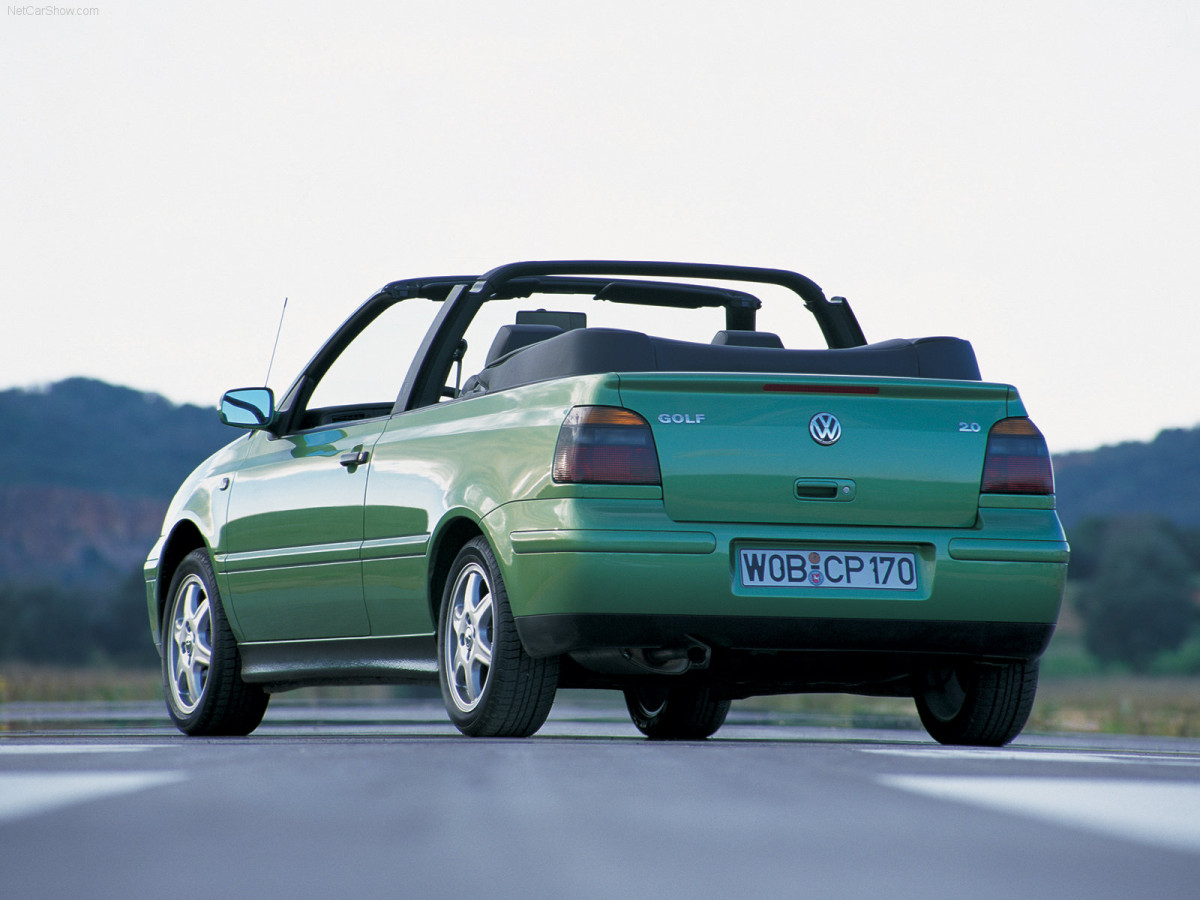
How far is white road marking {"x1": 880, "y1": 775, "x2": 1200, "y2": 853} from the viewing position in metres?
4.34

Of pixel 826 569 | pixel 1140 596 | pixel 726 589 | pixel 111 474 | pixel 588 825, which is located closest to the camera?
pixel 588 825

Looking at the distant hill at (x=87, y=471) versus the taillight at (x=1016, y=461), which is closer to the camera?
the taillight at (x=1016, y=461)

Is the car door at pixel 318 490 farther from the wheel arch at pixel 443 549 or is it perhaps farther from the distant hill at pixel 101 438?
the distant hill at pixel 101 438

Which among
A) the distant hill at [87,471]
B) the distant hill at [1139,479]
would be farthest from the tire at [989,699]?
the distant hill at [87,471]

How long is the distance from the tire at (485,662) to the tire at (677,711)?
1.98m

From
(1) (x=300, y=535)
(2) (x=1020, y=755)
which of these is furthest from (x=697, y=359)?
(1) (x=300, y=535)

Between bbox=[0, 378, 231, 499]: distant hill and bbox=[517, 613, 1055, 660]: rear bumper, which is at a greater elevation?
bbox=[517, 613, 1055, 660]: rear bumper

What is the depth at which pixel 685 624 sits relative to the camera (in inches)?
257

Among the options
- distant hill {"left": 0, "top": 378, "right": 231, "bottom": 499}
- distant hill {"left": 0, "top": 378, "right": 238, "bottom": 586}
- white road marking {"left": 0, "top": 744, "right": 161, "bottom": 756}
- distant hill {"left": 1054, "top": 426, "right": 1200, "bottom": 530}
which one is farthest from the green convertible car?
distant hill {"left": 0, "top": 378, "right": 231, "bottom": 499}

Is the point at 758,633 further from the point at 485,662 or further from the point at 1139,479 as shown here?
the point at 1139,479

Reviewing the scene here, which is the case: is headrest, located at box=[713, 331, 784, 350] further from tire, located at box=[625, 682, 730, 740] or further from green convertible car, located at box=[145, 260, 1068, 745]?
tire, located at box=[625, 682, 730, 740]

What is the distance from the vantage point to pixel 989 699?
7375mm

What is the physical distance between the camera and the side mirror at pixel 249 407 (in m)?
8.77

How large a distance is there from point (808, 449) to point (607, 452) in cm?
68
